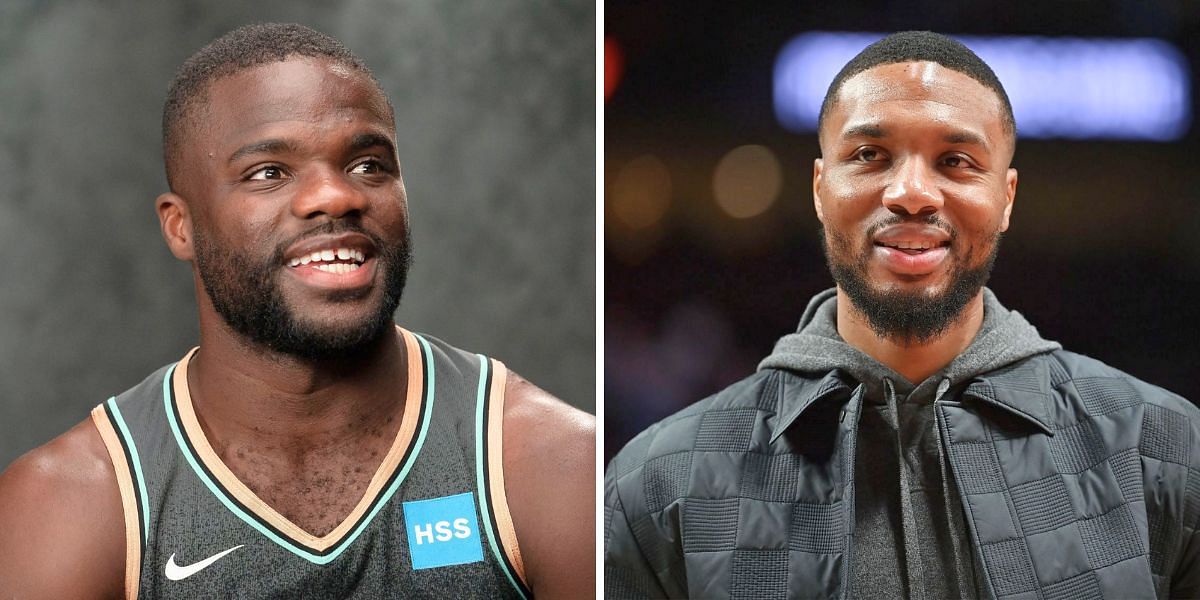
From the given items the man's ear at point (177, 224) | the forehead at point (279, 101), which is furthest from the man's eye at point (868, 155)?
the man's ear at point (177, 224)

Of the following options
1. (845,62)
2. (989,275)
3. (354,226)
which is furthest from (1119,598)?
(354,226)

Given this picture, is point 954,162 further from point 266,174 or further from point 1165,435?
point 266,174

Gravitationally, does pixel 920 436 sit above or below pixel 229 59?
below

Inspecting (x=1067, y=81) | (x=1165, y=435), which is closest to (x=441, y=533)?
(x=1165, y=435)

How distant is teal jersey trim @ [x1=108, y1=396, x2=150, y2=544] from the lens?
5.45 ft

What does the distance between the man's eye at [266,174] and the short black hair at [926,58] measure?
80cm

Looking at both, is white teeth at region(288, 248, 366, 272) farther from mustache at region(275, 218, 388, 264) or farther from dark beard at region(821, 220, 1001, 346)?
dark beard at region(821, 220, 1001, 346)

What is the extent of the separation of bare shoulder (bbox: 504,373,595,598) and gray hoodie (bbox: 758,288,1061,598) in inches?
14.3

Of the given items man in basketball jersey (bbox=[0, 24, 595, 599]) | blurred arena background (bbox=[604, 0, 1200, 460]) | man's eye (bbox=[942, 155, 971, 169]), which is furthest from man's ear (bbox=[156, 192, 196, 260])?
man's eye (bbox=[942, 155, 971, 169])

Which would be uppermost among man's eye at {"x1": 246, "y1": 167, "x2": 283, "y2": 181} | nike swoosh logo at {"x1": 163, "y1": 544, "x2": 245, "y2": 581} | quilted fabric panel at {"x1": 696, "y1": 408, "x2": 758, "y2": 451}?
man's eye at {"x1": 246, "y1": 167, "x2": 283, "y2": 181}

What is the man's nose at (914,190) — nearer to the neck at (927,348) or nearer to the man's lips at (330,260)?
the neck at (927,348)

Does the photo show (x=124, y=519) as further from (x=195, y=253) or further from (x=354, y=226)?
(x=354, y=226)

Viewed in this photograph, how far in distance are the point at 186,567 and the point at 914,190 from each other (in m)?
1.14

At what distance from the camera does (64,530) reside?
164 centimetres
